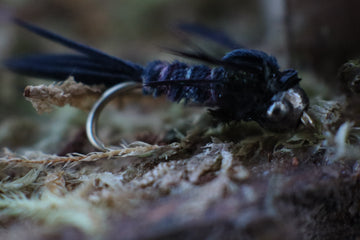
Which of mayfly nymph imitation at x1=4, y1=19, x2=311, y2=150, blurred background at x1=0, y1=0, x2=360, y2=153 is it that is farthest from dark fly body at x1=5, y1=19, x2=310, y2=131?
blurred background at x1=0, y1=0, x2=360, y2=153

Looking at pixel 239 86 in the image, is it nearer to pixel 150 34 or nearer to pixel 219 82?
pixel 219 82

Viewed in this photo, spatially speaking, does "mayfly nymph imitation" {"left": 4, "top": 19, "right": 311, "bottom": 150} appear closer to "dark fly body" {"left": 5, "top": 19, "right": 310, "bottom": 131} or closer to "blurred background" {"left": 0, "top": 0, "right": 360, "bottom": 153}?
"dark fly body" {"left": 5, "top": 19, "right": 310, "bottom": 131}

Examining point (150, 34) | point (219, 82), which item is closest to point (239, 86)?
point (219, 82)

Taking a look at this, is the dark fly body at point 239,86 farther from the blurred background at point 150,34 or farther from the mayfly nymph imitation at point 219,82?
the blurred background at point 150,34

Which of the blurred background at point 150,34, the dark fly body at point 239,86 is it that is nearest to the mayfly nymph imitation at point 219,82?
the dark fly body at point 239,86

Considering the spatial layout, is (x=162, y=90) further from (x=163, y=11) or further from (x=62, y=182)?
(x=163, y=11)

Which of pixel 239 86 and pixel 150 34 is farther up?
pixel 150 34
